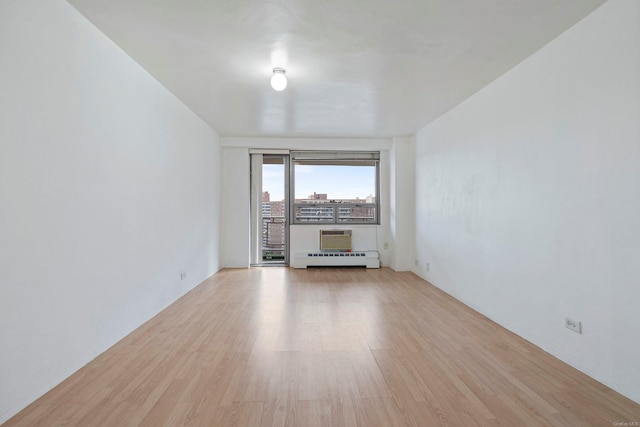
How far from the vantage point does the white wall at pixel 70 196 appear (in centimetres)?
175

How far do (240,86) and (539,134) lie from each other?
9.59 ft

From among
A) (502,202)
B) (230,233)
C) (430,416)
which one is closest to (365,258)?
(230,233)

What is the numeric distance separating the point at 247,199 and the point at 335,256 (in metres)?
2.06

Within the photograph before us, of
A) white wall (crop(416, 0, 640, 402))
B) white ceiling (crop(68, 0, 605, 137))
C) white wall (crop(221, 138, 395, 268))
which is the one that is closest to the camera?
white wall (crop(416, 0, 640, 402))

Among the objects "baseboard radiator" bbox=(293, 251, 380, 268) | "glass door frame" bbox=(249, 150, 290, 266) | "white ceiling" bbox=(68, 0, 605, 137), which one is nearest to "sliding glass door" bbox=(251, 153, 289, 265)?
"glass door frame" bbox=(249, 150, 290, 266)

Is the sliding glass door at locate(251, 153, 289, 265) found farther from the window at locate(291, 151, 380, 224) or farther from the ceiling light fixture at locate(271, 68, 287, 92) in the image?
the ceiling light fixture at locate(271, 68, 287, 92)

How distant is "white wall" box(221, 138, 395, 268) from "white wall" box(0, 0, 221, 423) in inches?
106

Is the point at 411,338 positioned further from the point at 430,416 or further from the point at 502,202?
the point at 502,202

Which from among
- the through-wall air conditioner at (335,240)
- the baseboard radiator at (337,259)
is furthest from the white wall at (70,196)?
the through-wall air conditioner at (335,240)

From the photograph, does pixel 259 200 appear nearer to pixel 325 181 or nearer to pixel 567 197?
pixel 325 181

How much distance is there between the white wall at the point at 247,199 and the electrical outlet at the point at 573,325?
3.94m

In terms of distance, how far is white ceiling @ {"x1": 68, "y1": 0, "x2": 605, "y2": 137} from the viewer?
2.15 meters

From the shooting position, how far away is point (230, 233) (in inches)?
250

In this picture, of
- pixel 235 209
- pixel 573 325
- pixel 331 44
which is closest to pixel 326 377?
pixel 573 325
